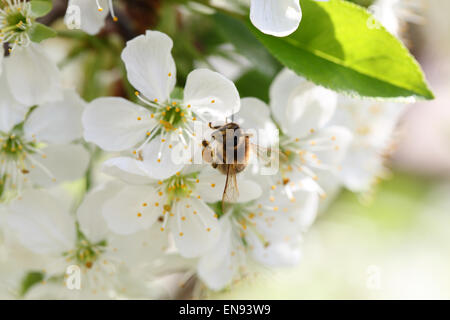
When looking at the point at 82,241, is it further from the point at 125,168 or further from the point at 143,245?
the point at 125,168

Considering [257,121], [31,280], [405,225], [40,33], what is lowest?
[405,225]

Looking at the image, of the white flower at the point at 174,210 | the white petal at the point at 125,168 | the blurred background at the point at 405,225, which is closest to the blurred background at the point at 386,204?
the blurred background at the point at 405,225

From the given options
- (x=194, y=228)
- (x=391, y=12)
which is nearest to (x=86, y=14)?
(x=194, y=228)

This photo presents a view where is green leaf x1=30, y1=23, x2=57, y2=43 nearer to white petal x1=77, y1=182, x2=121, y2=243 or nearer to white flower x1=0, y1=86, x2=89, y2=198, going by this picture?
white flower x1=0, y1=86, x2=89, y2=198

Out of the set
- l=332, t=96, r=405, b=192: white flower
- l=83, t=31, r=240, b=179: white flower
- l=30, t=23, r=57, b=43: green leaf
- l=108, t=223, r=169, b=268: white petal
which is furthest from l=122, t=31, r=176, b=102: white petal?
l=332, t=96, r=405, b=192: white flower

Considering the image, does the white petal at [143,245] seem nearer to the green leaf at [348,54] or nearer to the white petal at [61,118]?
the white petal at [61,118]
